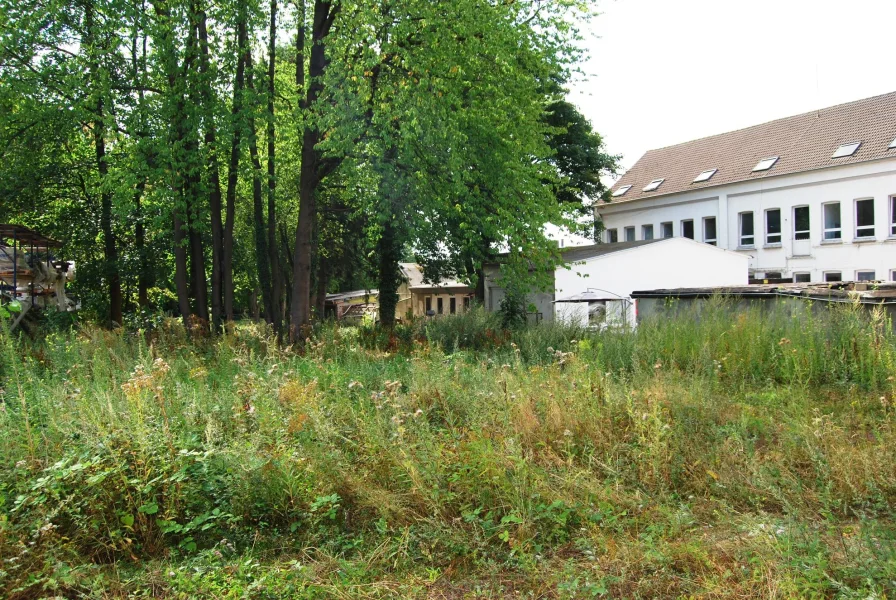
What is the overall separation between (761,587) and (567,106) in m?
34.2

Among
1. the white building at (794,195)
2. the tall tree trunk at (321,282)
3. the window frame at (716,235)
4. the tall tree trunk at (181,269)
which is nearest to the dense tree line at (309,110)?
the tall tree trunk at (181,269)

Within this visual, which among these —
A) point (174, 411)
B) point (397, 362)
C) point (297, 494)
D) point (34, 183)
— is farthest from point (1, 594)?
point (34, 183)

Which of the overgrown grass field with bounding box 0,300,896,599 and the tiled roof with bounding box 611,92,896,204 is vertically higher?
the tiled roof with bounding box 611,92,896,204

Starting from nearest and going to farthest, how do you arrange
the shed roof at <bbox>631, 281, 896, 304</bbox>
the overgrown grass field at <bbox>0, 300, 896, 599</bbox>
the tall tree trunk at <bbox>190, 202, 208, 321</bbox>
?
the overgrown grass field at <bbox>0, 300, 896, 599</bbox> → the shed roof at <bbox>631, 281, 896, 304</bbox> → the tall tree trunk at <bbox>190, 202, 208, 321</bbox>

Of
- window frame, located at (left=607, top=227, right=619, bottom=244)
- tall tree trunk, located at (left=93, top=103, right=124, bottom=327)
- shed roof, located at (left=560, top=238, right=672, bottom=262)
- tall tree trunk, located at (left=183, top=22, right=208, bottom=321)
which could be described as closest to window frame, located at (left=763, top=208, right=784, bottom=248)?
shed roof, located at (left=560, top=238, right=672, bottom=262)

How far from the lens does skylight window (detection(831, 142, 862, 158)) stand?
36647 millimetres

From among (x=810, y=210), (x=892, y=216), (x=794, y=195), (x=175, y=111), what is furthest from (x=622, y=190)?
(x=175, y=111)

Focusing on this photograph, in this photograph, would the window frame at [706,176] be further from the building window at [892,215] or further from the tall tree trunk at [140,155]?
the tall tree trunk at [140,155]

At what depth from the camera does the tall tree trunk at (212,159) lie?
706 inches

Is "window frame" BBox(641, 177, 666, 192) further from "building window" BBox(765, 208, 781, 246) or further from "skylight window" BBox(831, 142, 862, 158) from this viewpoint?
"skylight window" BBox(831, 142, 862, 158)

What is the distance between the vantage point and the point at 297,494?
5.26 meters

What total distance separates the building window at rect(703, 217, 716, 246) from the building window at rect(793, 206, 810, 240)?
564 centimetres

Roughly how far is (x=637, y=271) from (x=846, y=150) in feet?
47.5

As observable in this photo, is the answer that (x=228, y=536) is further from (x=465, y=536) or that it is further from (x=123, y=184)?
(x=123, y=184)
